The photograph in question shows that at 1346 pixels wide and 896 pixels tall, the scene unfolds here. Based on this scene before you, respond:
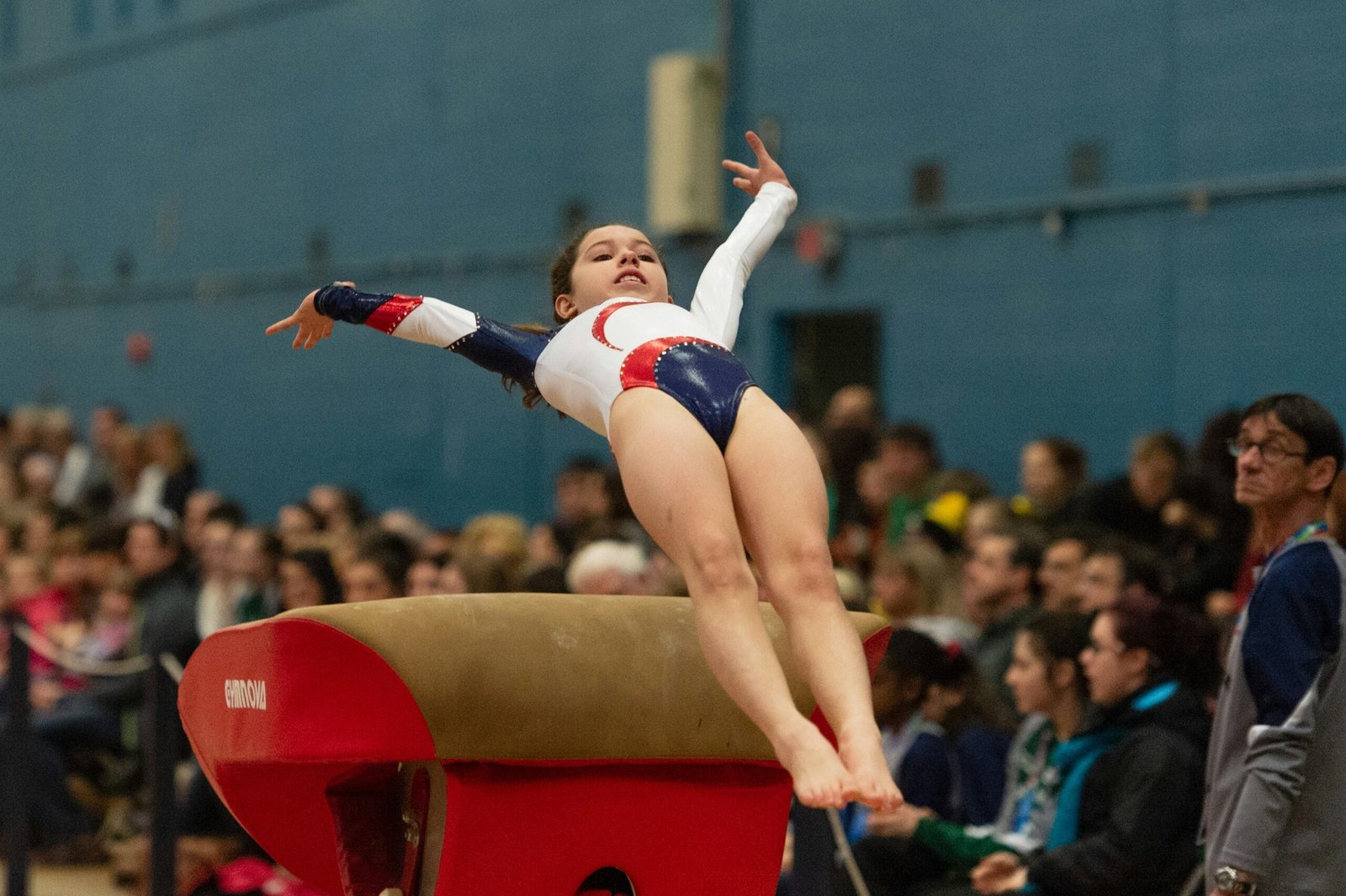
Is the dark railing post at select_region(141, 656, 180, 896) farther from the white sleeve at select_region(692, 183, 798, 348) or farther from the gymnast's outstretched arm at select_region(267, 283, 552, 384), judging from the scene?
the white sleeve at select_region(692, 183, 798, 348)

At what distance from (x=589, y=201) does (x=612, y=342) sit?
7166mm

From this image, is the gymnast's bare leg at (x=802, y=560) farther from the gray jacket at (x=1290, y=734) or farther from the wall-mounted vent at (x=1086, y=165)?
the wall-mounted vent at (x=1086, y=165)

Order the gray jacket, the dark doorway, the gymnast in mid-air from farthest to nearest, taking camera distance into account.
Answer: the dark doorway < the gray jacket < the gymnast in mid-air

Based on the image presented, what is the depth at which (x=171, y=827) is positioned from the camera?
5238mm

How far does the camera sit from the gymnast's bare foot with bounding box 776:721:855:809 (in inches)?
115

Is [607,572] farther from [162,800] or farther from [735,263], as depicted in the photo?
[735,263]

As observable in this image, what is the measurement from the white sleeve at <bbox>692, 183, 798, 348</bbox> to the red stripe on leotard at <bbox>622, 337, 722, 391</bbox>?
35 cm

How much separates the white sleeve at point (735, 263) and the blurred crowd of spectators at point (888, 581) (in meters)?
1.22

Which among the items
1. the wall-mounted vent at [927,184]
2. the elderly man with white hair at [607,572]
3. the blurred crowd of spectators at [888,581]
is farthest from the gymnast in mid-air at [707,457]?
the wall-mounted vent at [927,184]

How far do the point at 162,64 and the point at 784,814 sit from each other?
12157 millimetres

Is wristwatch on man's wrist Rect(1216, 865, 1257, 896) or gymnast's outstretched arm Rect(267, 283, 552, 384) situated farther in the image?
gymnast's outstretched arm Rect(267, 283, 552, 384)

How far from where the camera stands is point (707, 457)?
3.39 meters

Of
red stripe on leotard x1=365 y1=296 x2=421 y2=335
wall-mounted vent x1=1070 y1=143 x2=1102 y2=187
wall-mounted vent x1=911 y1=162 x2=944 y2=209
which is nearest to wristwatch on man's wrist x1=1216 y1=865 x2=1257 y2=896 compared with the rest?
red stripe on leotard x1=365 y1=296 x2=421 y2=335

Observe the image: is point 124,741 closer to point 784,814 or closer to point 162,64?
point 784,814
